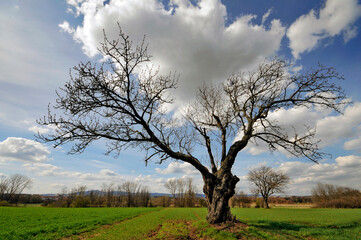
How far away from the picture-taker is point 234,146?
11.4 meters

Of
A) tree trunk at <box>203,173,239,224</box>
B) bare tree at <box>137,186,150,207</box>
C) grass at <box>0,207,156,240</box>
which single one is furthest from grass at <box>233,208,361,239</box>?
bare tree at <box>137,186,150,207</box>

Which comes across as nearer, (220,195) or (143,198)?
(220,195)

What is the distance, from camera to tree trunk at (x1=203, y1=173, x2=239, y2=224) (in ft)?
33.1

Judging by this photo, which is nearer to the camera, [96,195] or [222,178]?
[222,178]

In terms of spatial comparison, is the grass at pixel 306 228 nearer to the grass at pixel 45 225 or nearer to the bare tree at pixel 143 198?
the grass at pixel 45 225

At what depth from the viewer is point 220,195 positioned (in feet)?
33.7

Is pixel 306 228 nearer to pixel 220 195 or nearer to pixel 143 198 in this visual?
pixel 220 195

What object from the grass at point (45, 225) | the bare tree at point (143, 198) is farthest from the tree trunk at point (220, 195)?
the bare tree at point (143, 198)

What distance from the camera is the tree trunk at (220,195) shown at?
10086 millimetres

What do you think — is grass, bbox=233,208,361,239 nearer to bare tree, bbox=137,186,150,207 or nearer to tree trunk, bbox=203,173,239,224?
tree trunk, bbox=203,173,239,224

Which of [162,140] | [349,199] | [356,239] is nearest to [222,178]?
[162,140]

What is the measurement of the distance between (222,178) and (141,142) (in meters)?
5.45

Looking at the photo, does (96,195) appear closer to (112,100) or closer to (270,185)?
(270,185)

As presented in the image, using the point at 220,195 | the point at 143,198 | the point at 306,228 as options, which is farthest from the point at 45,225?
the point at 143,198
